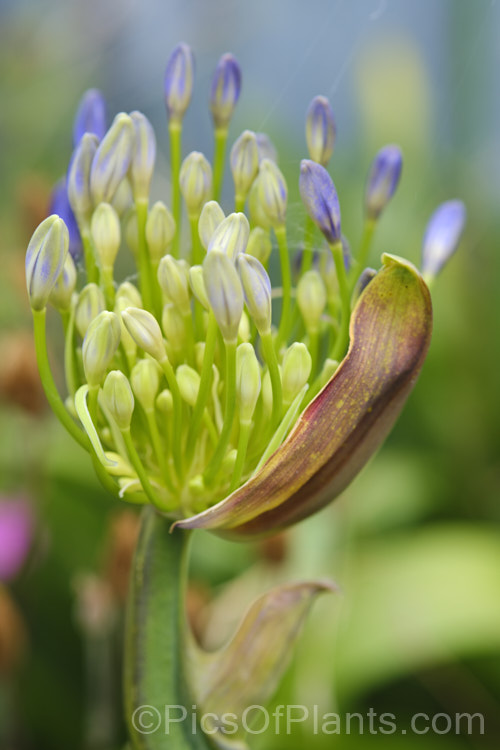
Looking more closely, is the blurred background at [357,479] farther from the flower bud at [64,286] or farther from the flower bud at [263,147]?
the flower bud at [64,286]

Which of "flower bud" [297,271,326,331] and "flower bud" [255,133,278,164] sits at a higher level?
"flower bud" [255,133,278,164]

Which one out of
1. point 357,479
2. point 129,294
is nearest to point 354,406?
point 129,294

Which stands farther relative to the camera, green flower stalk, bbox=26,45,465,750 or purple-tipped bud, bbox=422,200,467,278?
purple-tipped bud, bbox=422,200,467,278

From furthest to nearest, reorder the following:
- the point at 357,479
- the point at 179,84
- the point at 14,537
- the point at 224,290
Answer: the point at 357,479 < the point at 14,537 < the point at 179,84 < the point at 224,290

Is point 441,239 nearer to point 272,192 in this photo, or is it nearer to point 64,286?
point 272,192

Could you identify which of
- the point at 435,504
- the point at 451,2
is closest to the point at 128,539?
the point at 435,504

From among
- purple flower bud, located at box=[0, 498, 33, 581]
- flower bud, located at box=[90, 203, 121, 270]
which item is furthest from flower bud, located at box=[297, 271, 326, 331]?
purple flower bud, located at box=[0, 498, 33, 581]

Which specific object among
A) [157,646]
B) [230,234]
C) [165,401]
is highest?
[230,234]

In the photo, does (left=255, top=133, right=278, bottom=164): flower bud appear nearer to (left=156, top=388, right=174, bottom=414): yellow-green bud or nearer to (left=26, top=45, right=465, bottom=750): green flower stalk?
(left=26, top=45, right=465, bottom=750): green flower stalk
